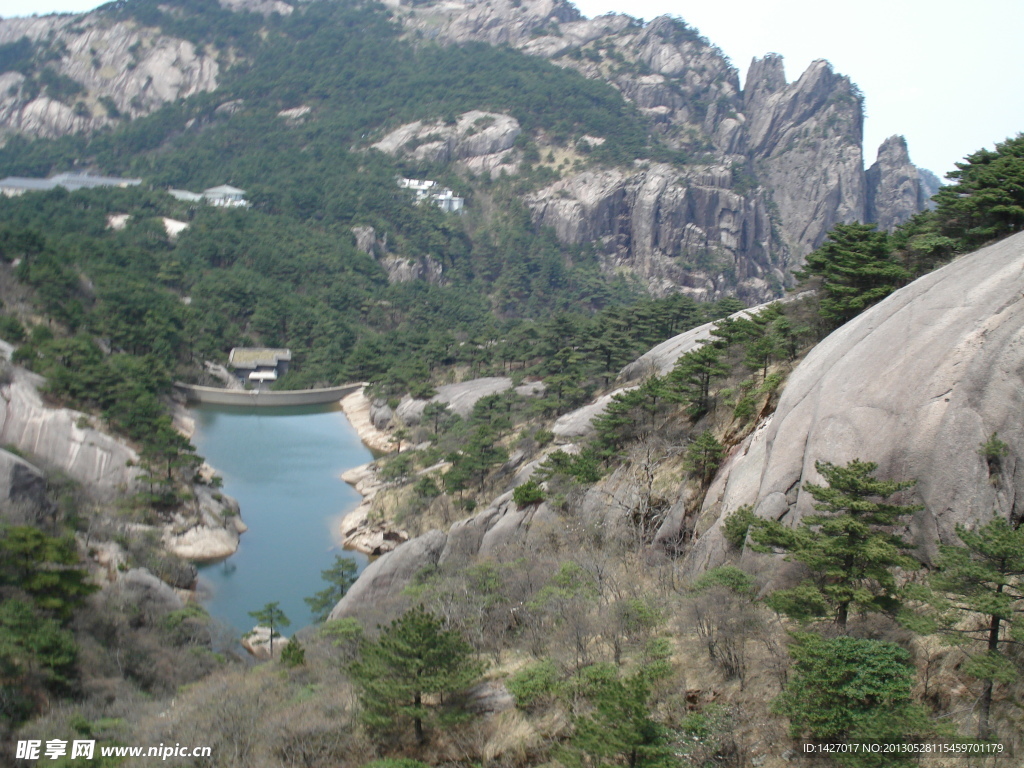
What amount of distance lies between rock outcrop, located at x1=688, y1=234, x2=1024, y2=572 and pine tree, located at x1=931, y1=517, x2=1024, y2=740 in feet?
6.96

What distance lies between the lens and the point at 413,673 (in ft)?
40.4

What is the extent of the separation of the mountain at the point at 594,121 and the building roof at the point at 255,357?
29165 millimetres

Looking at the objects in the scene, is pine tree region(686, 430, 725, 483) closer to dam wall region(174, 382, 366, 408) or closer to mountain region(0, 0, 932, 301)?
dam wall region(174, 382, 366, 408)

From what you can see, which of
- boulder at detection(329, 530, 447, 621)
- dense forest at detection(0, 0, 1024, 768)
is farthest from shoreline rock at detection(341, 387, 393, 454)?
boulder at detection(329, 530, 447, 621)

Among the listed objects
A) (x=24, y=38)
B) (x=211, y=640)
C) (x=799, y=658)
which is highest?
(x=24, y=38)

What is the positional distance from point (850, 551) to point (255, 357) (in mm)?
52150

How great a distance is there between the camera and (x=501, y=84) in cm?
11262

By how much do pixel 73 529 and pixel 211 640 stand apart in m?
6.83

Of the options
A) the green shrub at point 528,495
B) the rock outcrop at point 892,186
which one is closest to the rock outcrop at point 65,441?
the green shrub at point 528,495

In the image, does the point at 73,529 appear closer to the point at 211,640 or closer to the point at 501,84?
the point at 211,640

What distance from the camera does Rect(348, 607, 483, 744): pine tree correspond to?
12109mm

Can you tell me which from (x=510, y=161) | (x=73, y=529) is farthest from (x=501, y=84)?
(x=73, y=529)

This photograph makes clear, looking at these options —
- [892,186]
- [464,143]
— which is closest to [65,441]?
[464,143]

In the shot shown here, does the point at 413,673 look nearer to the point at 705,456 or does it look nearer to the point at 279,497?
the point at 705,456
